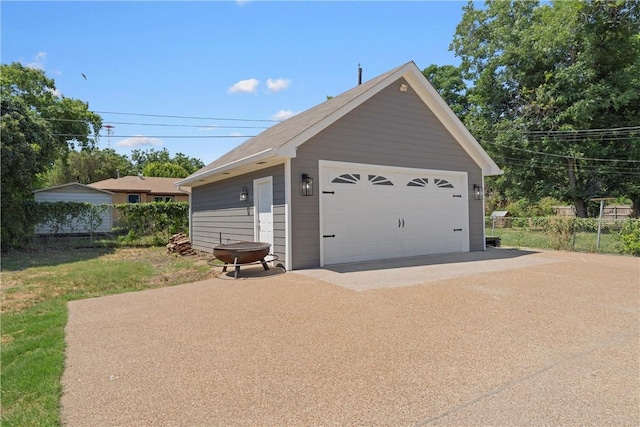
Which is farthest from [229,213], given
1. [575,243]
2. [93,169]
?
[93,169]

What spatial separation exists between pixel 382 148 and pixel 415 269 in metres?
3.21

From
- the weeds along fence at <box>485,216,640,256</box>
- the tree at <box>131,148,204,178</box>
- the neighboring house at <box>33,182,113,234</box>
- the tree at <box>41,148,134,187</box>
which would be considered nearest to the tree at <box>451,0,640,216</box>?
the weeds along fence at <box>485,216,640,256</box>

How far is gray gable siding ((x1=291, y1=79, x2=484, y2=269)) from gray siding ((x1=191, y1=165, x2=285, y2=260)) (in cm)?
47

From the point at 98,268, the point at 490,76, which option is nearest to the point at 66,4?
the point at 98,268

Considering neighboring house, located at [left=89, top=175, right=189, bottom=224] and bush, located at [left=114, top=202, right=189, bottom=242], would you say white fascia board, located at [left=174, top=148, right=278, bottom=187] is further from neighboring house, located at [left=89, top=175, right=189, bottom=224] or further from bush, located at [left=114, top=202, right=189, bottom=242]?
neighboring house, located at [left=89, top=175, right=189, bottom=224]

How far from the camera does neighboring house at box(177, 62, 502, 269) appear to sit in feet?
26.0

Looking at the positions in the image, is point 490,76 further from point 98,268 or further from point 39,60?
point 39,60

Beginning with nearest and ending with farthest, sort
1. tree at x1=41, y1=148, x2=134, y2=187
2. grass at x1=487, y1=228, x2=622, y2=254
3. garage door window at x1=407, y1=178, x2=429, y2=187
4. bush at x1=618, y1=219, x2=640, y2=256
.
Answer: garage door window at x1=407, y1=178, x2=429, y2=187 < bush at x1=618, y1=219, x2=640, y2=256 < grass at x1=487, y1=228, x2=622, y2=254 < tree at x1=41, y1=148, x2=134, y2=187

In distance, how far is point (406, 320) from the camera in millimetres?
4320

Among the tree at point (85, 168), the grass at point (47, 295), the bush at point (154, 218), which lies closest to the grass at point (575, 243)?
the grass at point (47, 295)

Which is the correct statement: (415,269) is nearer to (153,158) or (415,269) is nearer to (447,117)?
(447,117)

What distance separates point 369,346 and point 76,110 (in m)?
27.5

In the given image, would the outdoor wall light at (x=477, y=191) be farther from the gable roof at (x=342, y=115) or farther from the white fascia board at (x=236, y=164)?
the white fascia board at (x=236, y=164)

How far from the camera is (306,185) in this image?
7840 mm
